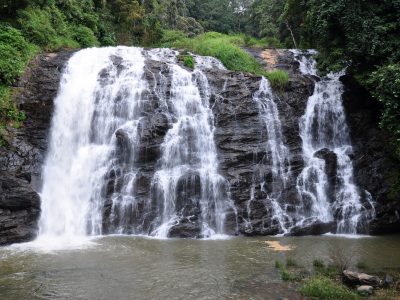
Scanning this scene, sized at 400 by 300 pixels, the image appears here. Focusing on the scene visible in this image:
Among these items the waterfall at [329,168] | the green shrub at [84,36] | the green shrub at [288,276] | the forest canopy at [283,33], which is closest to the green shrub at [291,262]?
the green shrub at [288,276]

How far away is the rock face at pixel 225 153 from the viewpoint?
1545cm

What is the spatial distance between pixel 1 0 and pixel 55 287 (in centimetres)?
1666

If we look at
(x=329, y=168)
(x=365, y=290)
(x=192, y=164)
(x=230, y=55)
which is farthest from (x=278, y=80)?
(x=365, y=290)

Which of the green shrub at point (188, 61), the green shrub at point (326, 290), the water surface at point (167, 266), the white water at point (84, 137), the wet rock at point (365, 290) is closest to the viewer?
the green shrub at point (326, 290)

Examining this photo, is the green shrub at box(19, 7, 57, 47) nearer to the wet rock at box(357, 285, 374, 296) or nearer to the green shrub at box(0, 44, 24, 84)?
the green shrub at box(0, 44, 24, 84)

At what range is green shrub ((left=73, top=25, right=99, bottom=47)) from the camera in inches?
1042

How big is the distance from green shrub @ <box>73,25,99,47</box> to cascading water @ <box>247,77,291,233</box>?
12336mm

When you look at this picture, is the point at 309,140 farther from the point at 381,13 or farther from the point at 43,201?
the point at 43,201

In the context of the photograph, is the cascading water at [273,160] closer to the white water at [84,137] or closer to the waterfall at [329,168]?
the waterfall at [329,168]

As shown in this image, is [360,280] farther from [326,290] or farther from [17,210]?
[17,210]

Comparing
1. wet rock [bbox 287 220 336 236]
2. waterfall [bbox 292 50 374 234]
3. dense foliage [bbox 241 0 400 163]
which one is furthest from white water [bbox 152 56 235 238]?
dense foliage [bbox 241 0 400 163]

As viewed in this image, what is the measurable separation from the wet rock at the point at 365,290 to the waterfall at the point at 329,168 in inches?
303

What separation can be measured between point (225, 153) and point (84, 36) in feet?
46.9

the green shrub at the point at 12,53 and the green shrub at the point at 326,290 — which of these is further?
the green shrub at the point at 12,53
